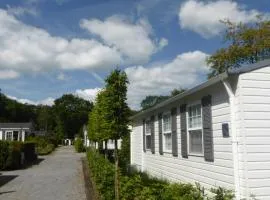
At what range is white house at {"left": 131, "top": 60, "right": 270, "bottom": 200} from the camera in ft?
24.8

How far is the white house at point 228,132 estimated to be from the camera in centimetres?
755

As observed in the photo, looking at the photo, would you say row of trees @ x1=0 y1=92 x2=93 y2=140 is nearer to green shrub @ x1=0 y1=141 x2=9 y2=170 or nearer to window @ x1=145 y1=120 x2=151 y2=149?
green shrub @ x1=0 y1=141 x2=9 y2=170

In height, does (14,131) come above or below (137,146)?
above

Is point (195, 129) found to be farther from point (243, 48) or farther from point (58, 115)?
point (58, 115)

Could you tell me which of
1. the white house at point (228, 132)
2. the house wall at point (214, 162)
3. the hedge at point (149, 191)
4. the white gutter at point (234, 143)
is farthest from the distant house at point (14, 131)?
the white gutter at point (234, 143)

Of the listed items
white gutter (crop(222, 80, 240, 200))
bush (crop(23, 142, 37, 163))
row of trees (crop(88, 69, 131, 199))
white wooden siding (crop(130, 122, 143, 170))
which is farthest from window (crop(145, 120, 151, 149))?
bush (crop(23, 142, 37, 163))

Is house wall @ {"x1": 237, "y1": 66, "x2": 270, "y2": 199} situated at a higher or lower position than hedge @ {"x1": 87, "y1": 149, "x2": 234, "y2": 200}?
higher

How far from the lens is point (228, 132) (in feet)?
26.5

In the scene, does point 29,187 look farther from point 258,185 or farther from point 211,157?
point 258,185

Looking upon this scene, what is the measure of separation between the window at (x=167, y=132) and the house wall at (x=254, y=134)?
5004 mm

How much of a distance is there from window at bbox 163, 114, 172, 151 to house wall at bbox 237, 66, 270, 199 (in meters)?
5.00

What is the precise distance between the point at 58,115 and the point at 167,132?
7856cm

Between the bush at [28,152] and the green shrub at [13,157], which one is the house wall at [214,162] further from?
the bush at [28,152]

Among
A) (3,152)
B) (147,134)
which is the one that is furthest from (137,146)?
(3,152)
